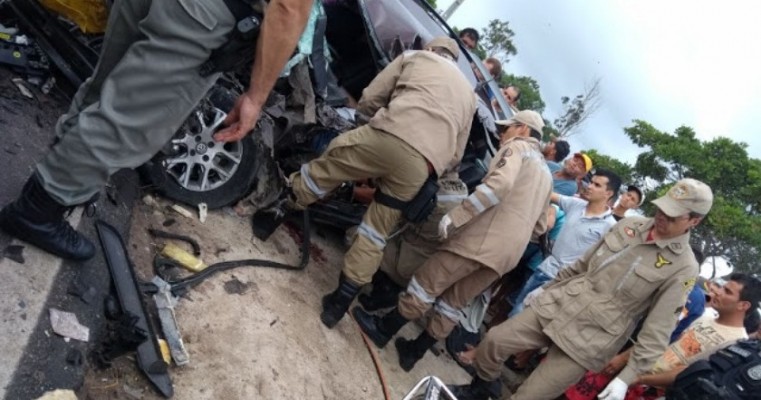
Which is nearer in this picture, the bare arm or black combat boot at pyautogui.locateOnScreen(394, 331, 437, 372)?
the bare arm

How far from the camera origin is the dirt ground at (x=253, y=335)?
2525mm

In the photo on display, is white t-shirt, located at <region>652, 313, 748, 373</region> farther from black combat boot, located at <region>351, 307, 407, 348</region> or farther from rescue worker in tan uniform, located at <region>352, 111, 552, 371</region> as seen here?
black combat boot, located at <region>351, 307, 407, 348</region>

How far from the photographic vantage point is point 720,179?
14570mm

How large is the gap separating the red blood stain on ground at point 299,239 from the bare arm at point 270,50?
6.50 ft

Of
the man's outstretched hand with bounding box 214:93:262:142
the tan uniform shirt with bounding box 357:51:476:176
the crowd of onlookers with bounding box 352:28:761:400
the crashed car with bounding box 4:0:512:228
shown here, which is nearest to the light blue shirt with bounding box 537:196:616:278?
the crowd of onlookers with bounding box 352:28:761:400

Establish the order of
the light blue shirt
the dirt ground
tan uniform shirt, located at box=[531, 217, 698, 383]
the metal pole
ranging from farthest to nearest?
the metal pole, the light blue shirt, tan uniform shirt, located at box=[531, 217, 698, 383], the dirt ground

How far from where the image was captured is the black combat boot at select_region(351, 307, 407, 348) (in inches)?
156

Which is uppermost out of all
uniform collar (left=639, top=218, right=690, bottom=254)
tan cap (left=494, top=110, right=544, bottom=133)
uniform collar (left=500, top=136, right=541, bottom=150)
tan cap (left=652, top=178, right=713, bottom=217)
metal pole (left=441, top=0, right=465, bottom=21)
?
tan cap (left=652, top=178, right=713, bottom=217)

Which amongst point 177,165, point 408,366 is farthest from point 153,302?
point 408,366

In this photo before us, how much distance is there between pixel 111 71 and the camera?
84.2 inches

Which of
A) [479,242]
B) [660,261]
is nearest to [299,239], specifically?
[479,242]

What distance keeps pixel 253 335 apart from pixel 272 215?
39.4 inches

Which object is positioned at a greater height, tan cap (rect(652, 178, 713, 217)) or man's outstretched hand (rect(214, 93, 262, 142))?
tan cap (rect(652, 178, 713, 217))

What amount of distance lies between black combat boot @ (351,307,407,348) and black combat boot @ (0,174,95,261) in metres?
2.15
